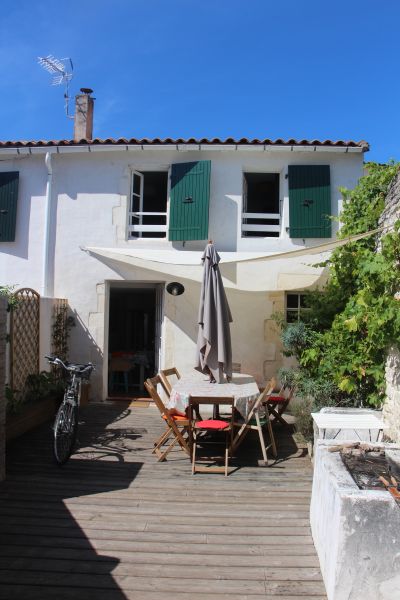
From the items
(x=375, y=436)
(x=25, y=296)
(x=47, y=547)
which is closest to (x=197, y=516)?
(x=47, y=547)

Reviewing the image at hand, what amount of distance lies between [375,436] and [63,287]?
264 inches

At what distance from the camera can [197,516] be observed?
4.47m

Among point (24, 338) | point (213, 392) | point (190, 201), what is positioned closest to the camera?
point (213, 392)

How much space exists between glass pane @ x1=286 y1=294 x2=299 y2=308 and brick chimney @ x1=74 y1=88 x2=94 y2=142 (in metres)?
5.93

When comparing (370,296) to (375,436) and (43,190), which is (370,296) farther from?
(43,190)

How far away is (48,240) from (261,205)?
5.31 metres

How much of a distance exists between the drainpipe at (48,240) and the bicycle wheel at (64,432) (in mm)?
4017

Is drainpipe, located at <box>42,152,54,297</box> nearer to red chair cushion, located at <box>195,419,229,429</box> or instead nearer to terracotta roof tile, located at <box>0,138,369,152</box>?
terracotta roof tile, located at <box>0,138,369,152</box>

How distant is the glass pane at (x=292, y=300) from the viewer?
9.38 m

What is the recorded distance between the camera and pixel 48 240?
948 cm

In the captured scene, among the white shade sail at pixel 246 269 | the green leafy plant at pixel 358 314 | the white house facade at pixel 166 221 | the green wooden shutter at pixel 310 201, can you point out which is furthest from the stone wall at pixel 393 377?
the white house facade at pixel 166 221

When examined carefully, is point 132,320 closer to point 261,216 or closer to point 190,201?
point 190,201

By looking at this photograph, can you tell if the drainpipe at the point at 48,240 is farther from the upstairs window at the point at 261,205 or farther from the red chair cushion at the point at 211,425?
the red chair cushion at the point at 211,425

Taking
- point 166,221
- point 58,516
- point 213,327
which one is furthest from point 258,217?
point 58,516
